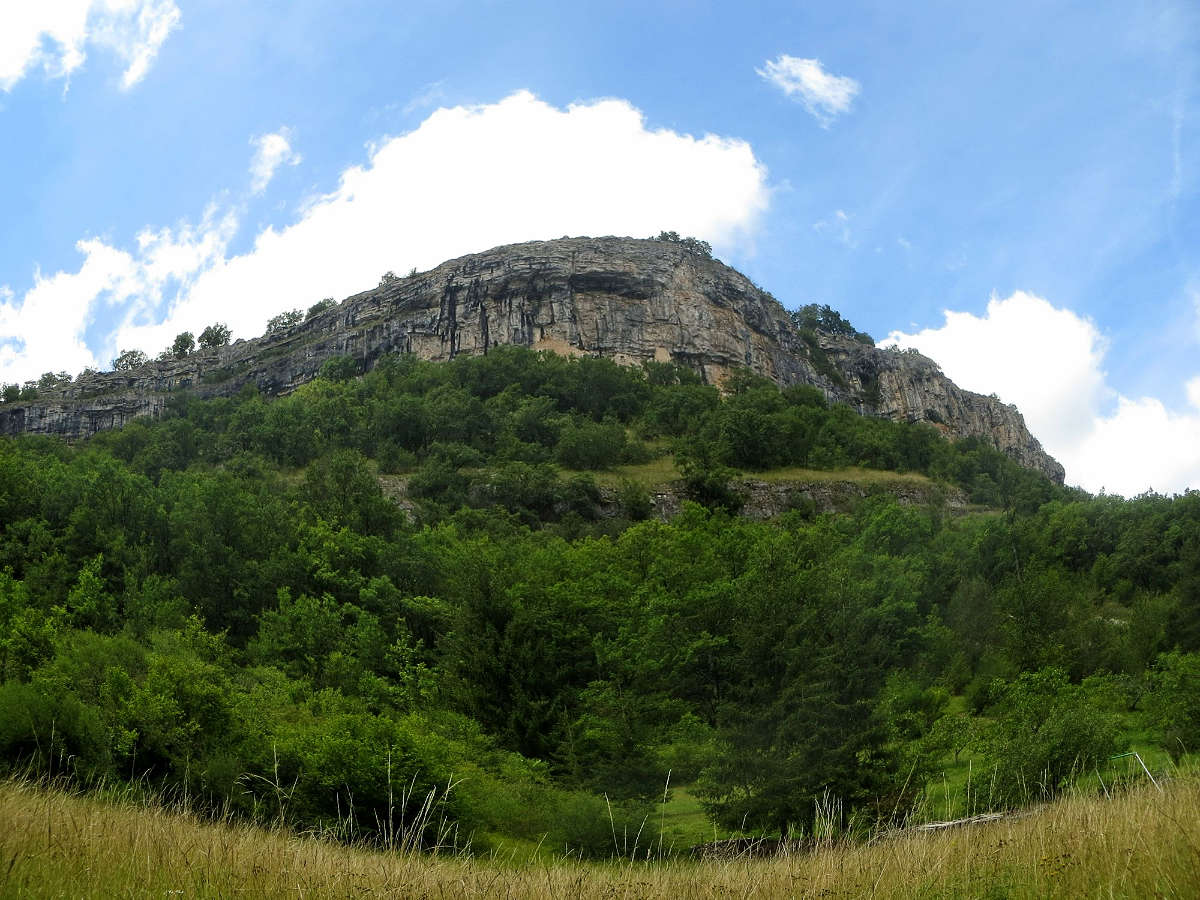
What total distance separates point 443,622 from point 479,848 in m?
19.6

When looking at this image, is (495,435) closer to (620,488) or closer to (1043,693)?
(620,488)

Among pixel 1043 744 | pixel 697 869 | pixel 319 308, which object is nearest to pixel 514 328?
pixel 319 308

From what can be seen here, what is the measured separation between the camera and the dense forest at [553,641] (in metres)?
18.8

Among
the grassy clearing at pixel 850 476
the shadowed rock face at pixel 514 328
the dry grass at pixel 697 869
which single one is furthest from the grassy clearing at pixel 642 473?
the dry grass at pixel 697 869

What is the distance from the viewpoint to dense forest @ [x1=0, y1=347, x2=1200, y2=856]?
18766 mm

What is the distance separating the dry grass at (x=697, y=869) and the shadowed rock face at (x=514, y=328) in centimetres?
9458

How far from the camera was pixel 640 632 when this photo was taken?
3372 centimetres

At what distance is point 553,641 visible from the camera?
1294 inches

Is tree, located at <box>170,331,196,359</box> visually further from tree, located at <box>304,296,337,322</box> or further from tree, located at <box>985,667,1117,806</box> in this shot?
tree, located at <box>985,667,1117,806</box>

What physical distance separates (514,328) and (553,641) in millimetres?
72390

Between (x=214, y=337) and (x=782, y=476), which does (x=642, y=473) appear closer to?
(x=782, y=476)

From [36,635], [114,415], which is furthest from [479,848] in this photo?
[114,415]

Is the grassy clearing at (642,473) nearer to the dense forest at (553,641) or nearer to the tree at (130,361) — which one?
the dense forest at (553,641)

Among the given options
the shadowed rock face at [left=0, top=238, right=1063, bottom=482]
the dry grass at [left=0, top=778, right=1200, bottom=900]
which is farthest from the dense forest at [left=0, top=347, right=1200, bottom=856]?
the shadowed rock face at [left=0, top=238, right=1063, bottom=482]
